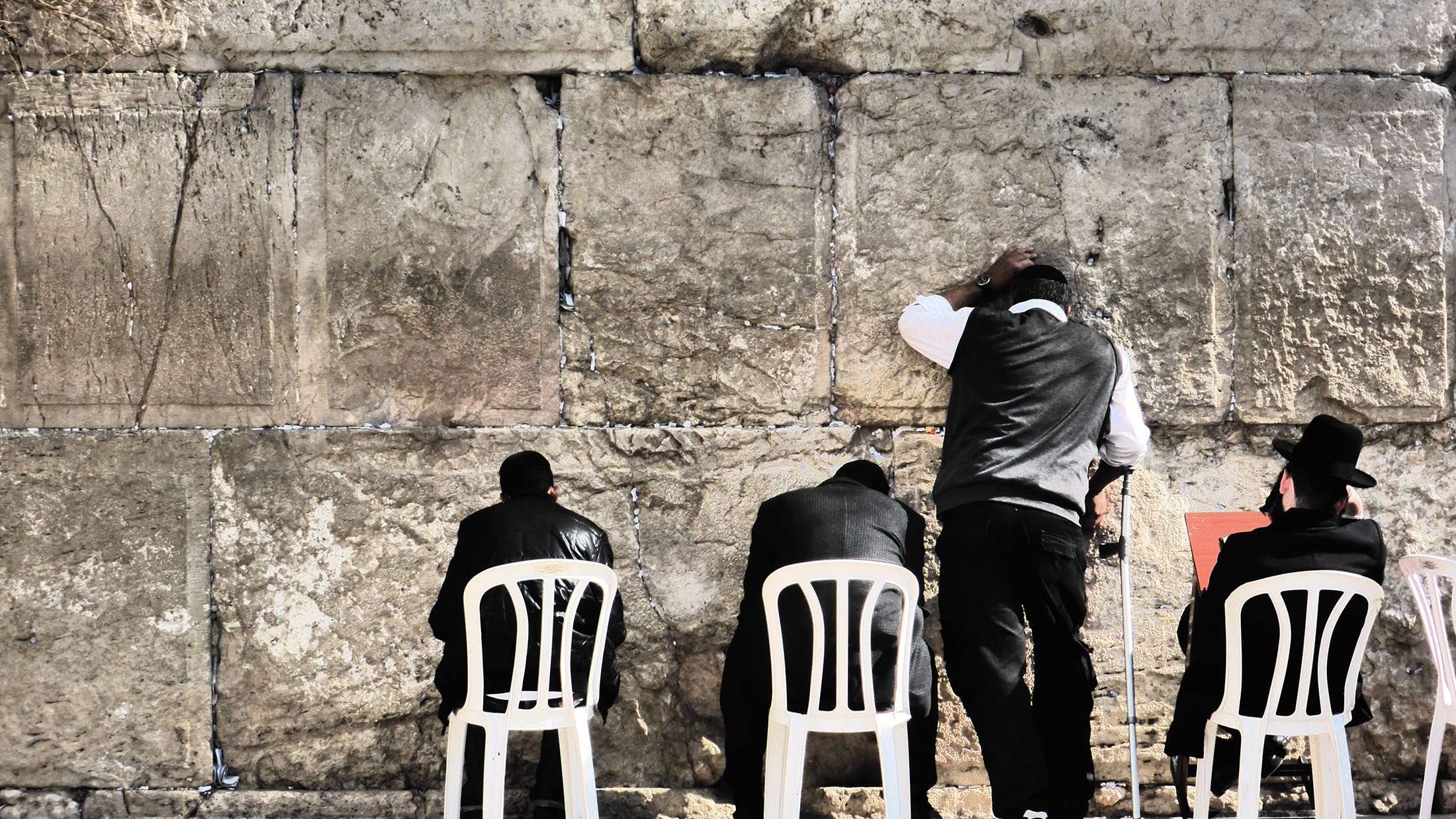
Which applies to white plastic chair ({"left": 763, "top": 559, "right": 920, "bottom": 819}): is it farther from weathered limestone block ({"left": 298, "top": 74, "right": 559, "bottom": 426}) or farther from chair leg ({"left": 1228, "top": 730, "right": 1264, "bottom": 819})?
weathered limestone block ({"left": 298, "top": 74, "right": 559, "bottom": 426})

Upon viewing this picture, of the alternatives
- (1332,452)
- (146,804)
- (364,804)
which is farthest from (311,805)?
(1332,452)

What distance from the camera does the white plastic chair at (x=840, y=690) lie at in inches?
120

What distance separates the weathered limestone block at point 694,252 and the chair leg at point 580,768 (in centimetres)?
125

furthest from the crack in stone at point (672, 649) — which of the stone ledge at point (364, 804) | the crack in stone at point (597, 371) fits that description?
the crack in stone at point (597, 371)

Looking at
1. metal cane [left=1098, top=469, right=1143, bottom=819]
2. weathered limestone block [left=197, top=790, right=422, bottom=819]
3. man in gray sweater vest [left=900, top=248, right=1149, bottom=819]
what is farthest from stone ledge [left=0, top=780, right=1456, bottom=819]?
man in gray sweater vest [left=900, top=248, right=1149, bottom=819]

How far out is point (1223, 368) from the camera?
424cm

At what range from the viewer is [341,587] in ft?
13.5

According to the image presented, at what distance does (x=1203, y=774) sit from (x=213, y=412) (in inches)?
130

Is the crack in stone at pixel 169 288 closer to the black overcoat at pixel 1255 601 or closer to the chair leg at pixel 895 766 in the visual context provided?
the chair leg at pixel 895 766

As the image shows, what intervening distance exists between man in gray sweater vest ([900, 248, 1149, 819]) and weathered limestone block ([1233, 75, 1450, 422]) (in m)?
0.81

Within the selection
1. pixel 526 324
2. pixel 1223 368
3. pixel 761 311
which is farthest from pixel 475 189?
pixel 1223 368

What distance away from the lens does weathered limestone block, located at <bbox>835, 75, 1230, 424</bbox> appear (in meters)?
4.22

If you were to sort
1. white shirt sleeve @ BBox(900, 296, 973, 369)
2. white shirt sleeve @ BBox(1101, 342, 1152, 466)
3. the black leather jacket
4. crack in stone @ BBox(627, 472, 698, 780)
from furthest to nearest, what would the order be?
crack in stone @ BBox(627, 472, 698, 780)
white shirt sleeve @ BBox(900, 296, 973, 369)
white shirt sleeve @ BBox(1101, 342, 1152, 466)
the black leather jacket

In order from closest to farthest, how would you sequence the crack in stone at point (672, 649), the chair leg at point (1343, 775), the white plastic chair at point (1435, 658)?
the chair leg at point (1343, 775), the white plastic chair at point (1435, 658), the crack in stone at point (672, 649)
